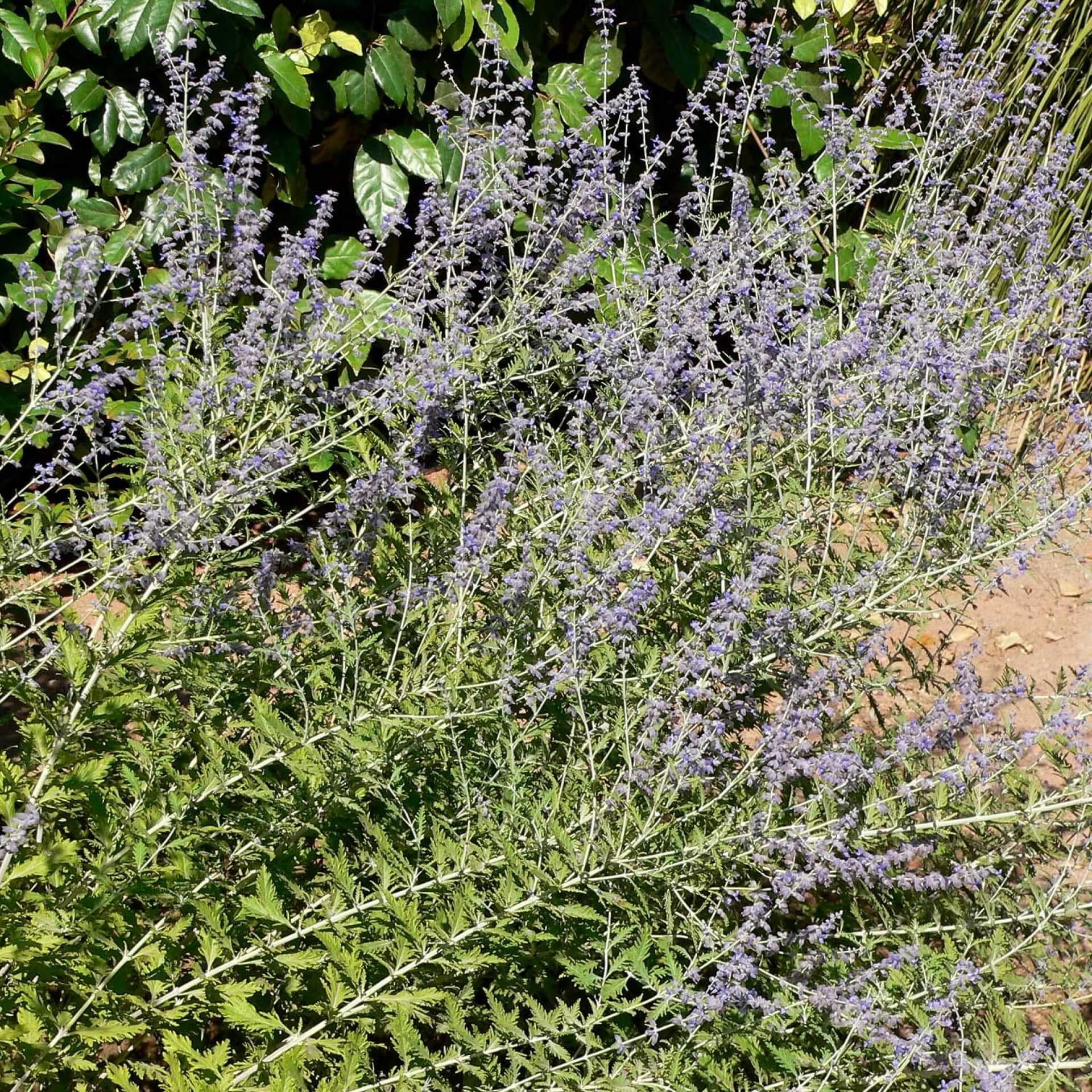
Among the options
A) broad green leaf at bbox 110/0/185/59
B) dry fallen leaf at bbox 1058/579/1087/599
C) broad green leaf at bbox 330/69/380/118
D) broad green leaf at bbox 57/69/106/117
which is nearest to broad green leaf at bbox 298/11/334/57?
broad green leaf at bbox 330/69/380/118

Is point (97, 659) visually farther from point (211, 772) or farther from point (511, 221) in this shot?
point (511, 221)

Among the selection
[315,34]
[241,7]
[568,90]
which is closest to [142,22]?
[241,7]

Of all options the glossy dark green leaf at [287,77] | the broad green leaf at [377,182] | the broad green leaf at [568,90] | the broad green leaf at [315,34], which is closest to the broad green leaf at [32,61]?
the glossy dark green leaf at [287,77]

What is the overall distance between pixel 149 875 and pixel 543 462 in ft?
3.95

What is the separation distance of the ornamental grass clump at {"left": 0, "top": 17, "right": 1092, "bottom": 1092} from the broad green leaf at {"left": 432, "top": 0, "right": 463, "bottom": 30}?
4.40 feet

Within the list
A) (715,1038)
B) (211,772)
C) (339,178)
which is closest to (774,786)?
(715,1038)

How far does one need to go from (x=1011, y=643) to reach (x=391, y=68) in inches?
135

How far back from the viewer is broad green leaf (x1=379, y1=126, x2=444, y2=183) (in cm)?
459

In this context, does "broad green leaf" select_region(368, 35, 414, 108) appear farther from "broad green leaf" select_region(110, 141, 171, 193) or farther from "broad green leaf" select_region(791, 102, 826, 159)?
"broad green leaf" select_region(791, 102, 826, 159)

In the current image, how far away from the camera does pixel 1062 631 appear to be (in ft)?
17.0

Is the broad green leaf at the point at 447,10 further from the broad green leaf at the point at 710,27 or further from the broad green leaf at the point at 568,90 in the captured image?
the broad green leaf at the point at 710,27

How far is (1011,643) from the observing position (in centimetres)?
509

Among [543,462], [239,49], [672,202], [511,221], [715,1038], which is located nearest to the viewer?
[715,1038]

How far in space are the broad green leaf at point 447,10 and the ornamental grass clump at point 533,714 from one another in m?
1.34
